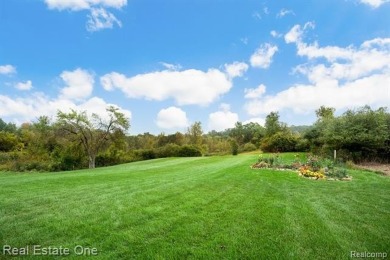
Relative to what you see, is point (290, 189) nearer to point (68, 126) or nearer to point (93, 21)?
point (93, 21)

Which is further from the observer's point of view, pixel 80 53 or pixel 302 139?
pixel 302 139

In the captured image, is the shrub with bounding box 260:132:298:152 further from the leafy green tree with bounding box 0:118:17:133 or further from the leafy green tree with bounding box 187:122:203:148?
the leafy green tree with bounding box 0:118:17:133

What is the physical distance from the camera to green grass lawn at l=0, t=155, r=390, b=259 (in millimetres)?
3705

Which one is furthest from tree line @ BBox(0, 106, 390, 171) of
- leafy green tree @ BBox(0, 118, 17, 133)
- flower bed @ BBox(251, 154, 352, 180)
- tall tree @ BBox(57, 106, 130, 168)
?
leafy green tree @ BBox(0, 118, 17, 133)

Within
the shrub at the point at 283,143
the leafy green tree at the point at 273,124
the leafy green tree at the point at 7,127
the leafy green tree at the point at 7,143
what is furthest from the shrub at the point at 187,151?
the leafy green tree at the point at 7,127

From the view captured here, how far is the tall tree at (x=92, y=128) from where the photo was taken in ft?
86.3

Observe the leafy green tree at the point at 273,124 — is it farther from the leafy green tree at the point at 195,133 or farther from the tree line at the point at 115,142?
the leafy green tree at the point at 195,133

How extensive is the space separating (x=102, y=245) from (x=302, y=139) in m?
33.9

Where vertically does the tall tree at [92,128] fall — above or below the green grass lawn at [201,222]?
above

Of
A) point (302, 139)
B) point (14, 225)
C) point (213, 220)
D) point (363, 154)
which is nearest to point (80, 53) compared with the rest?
point (14, 225)

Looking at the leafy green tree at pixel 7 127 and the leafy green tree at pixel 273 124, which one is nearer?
the leafy green tree at pixel 273 124

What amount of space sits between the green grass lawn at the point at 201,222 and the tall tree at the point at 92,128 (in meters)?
19.9

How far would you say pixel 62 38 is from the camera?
53.4ft

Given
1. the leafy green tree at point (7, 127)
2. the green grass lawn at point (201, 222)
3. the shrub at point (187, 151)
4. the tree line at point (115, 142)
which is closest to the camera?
the green grass lawn at point (201, 222)
